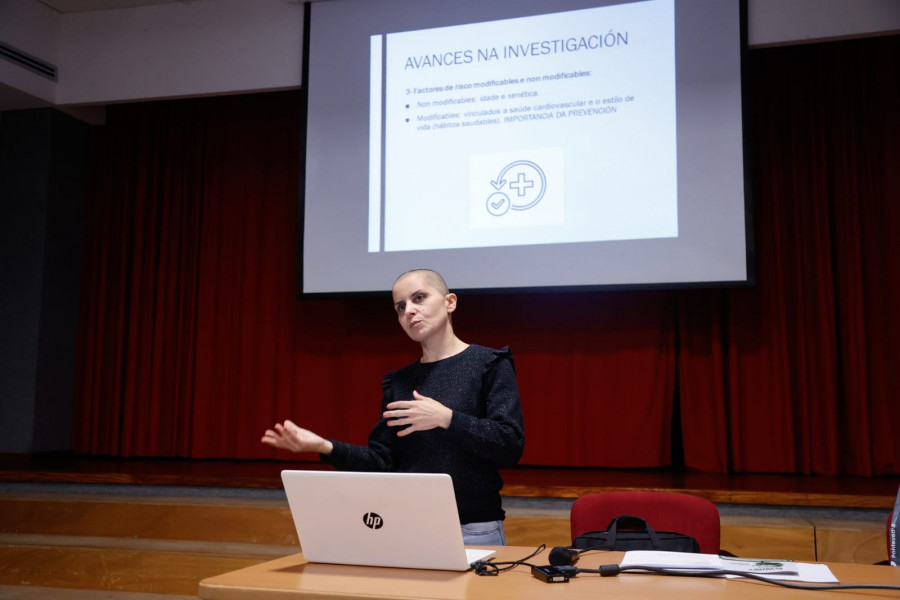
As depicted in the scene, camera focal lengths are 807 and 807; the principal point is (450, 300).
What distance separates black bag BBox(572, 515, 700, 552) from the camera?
163 cm

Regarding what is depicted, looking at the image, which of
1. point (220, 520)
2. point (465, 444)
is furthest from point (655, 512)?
point (220, 520)

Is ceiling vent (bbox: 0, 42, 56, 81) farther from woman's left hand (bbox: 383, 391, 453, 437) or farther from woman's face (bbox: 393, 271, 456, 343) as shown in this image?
woman's left hand (bbox: 383, 391, 453, 437)

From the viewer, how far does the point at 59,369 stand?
17.4 feet

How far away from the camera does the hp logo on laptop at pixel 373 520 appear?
137cm

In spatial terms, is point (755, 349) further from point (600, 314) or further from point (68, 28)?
point (68, 28)

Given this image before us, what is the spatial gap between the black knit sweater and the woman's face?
0.32ft

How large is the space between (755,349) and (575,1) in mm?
2097

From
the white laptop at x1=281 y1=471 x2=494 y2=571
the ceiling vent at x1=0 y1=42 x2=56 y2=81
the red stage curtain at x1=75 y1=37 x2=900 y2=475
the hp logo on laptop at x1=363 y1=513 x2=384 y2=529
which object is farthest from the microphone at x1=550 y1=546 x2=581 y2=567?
the ceiling vent at x1=0 y1=42 x2=56 y2=81

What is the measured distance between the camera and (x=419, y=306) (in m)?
1.92

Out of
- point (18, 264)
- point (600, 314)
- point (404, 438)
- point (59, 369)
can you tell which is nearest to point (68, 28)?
point (18, 264)

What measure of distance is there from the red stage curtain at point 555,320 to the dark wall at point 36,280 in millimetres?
158

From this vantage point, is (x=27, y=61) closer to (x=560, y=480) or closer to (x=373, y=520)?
(x=560, y=480)

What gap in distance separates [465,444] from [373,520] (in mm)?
369

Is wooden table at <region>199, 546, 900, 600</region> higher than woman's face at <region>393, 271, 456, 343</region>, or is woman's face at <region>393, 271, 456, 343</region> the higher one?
woman's face at <region>393, 271, 456, 343</region>
